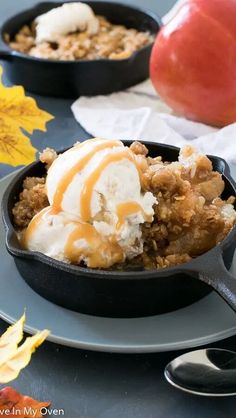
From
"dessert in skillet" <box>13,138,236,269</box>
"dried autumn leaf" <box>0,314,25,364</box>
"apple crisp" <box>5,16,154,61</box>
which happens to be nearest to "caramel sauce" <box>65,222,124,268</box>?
"dessert in skillet" <box>13,138,236,269</box>

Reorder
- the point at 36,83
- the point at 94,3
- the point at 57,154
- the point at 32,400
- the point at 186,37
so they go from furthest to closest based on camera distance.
→ the point at 94,3 → the point at 36,83 → the point at 186,37 → the point at 57,154 → the point at 32,400

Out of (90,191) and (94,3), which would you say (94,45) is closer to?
(94,3)

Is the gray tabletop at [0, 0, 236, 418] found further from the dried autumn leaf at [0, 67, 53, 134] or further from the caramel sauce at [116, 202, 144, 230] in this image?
the dried autumn leaf at [0, 67, 53, 134]

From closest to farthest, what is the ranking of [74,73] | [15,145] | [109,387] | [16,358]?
[16,358]
[109,387]
[15,145]
[74,73]

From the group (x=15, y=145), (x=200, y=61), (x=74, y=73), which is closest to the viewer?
(x=15, y=145)

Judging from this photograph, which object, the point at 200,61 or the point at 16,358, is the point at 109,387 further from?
the point at 200,61

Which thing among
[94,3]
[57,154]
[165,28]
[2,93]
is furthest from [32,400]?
[94,3]

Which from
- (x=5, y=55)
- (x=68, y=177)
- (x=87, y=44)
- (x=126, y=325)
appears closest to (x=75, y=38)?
(x=87, y=44)
